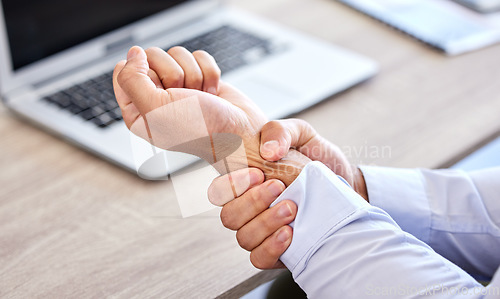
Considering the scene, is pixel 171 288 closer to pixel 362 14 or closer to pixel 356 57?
pixel 356 57

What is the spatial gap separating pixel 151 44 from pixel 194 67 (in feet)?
1.24

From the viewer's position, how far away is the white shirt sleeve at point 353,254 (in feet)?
1.63

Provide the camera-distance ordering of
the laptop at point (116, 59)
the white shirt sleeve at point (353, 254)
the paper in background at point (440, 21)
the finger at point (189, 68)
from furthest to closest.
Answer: the paper in background at point (440, 21)
the laptop at point (116, 59)
the finger at point (189, 68)
the white shirt sleeve at point (353, 254)

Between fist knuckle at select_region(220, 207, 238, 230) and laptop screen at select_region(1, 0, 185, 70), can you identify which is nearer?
fist knuckle at select_region(220, 207, 238, 230)

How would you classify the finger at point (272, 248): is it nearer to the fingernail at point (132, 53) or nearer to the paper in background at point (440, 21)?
the fingernail at point (132, 53)

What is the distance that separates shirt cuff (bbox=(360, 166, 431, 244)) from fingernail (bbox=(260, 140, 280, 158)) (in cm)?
13

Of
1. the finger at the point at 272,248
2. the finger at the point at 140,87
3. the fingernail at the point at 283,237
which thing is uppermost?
the finger at the point at 140,87

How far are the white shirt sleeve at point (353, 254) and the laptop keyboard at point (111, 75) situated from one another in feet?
1.11

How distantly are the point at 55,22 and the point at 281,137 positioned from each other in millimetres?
451

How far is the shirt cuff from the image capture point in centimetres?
64

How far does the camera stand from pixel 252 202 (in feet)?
1.85

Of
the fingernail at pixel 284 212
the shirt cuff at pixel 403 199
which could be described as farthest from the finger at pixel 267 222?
the shirt cuff at pixel 403 199

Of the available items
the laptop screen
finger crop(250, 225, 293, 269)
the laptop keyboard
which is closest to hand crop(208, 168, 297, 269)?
finger crop(250, 225, 293, 269)

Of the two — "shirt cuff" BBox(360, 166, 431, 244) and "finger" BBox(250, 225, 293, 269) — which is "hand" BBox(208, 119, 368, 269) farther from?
"shirt cuff" BBox(360, 166, 431, 244)
